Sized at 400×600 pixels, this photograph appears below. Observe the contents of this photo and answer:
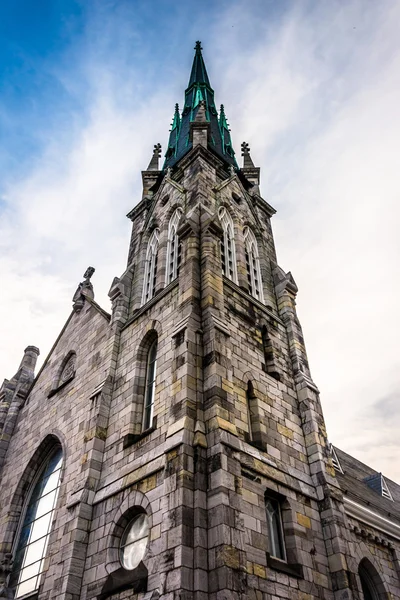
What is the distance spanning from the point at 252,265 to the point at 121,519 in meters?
10.0

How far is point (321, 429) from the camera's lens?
14.2 meters

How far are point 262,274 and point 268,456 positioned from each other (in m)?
7.97

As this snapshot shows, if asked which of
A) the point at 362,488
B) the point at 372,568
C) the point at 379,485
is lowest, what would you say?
the point at 372,568

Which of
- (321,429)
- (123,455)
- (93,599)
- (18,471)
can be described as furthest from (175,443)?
(18,471)

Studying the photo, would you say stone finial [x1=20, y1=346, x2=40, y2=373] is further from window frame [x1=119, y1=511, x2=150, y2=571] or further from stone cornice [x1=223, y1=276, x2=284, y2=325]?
window frame [x1=119, y1=511, x2=150, y2=571]

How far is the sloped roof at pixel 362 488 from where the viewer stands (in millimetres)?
16353

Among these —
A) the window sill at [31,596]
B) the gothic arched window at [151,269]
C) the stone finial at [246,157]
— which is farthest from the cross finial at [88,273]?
the window sill at [31,596]

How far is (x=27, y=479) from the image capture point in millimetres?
16422

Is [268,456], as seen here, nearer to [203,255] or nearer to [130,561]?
[130,561]

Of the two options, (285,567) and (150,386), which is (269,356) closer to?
(150,386)

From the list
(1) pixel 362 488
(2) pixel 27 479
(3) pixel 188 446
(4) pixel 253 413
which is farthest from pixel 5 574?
(1) pixel 362 488

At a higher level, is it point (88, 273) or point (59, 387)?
point (88, 273)

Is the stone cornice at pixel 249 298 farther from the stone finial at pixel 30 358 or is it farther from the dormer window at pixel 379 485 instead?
the stone finial at pixel 30 358

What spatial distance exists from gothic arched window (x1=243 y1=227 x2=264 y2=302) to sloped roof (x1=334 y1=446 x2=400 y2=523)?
6.68 metres
